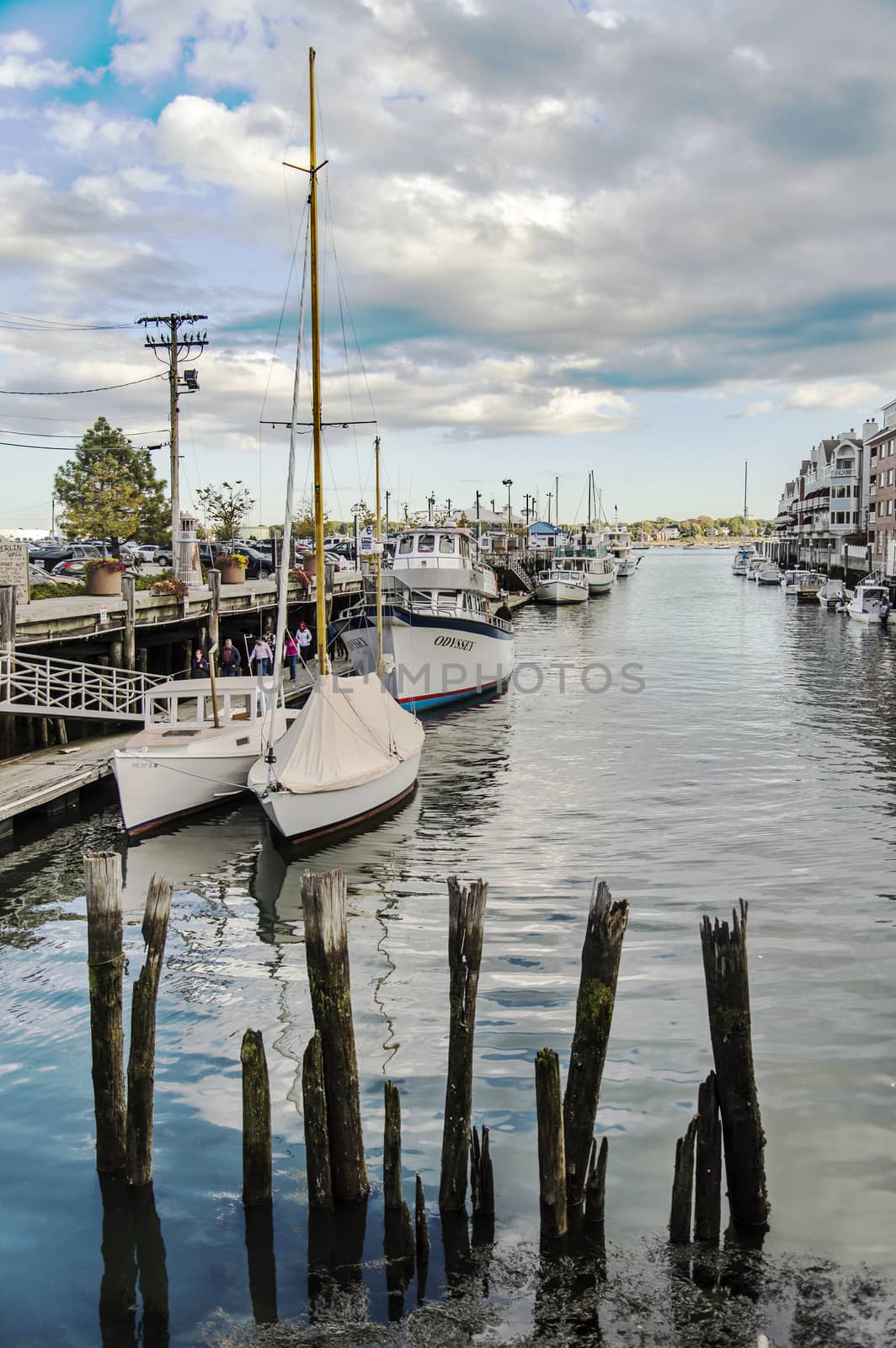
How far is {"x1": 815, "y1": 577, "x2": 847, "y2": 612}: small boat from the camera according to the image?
262ft

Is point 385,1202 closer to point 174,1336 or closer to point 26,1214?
point 174,1336

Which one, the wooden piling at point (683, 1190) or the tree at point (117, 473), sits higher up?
the tree at point (117, 473)

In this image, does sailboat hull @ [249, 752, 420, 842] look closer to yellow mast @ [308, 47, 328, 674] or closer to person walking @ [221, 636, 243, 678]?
yellow mast @ [308, 47, 328, 674]

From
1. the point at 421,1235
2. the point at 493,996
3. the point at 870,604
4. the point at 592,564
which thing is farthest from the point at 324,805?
the point at 592,564

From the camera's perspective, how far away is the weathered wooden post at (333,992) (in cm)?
746

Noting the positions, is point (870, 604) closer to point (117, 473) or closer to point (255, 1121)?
point (117, 473)

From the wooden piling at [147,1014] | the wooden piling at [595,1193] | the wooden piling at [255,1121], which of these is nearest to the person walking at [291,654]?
the wooden piling at [147,1014]

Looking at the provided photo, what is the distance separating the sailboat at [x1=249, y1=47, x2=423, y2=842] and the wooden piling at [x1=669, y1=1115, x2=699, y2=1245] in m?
11.8

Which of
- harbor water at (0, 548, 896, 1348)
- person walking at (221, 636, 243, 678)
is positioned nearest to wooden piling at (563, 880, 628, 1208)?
harbor water at (0, 548, 896, 1348)

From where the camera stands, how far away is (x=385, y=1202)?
7.55 meters

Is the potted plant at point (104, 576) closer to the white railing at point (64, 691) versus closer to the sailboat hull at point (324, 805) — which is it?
the white railing at point (64, 691)

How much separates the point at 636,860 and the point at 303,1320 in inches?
475

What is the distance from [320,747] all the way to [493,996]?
7.98 m

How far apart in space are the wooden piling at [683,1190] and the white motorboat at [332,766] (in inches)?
463
